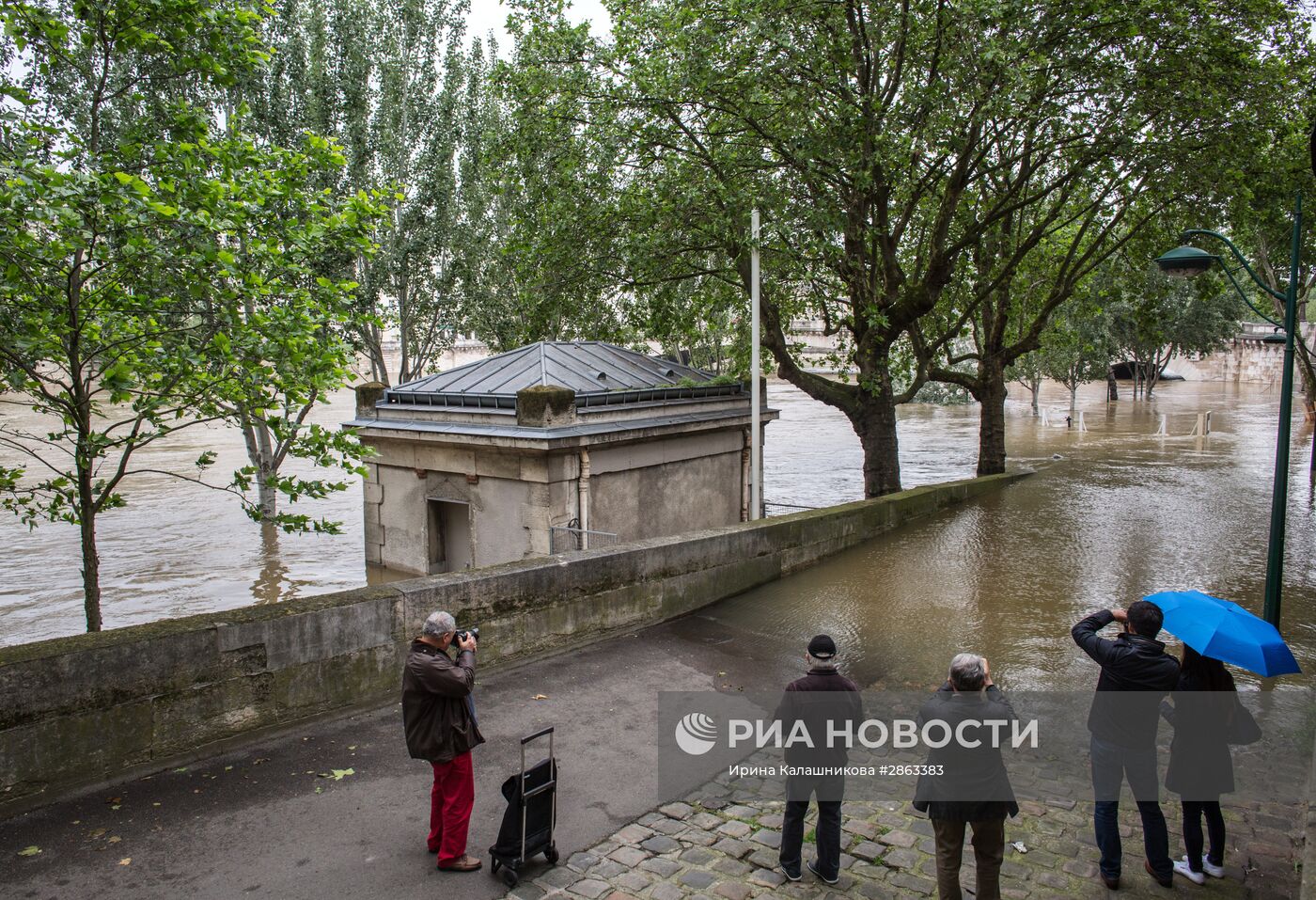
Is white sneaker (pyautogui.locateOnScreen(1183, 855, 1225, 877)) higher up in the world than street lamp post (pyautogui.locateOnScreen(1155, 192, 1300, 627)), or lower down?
lower down

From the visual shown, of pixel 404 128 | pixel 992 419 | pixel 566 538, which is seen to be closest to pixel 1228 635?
pixel 566 538

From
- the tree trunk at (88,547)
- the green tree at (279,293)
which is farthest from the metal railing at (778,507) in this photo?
the tree trunk at (88,547)

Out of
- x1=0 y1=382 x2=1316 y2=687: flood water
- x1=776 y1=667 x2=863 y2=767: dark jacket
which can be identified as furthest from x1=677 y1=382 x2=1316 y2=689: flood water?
x1=776 y1=667 x2=863 y2=767: dark jacket

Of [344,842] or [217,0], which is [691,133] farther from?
[344,842]

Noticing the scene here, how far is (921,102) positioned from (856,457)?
89.8 ft

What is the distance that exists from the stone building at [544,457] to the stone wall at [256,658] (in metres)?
2.87

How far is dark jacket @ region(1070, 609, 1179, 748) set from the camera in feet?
16.0

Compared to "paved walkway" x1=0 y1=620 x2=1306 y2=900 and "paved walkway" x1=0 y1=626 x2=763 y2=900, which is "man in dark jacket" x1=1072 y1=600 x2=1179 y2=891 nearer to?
"paved walkway" x1=0 y1=620 x2=1306 y2=900

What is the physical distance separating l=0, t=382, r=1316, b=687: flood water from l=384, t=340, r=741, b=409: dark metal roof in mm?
3911

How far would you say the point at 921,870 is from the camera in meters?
5.02

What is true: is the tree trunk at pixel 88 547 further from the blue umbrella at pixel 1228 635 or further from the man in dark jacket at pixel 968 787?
the blue umbrella at pixel 1228 635

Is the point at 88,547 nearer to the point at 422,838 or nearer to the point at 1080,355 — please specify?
the point at 422,838

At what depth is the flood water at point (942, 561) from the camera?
975 cm

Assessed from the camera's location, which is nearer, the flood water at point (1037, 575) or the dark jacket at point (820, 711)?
the dark jacket at point (820, 711)
